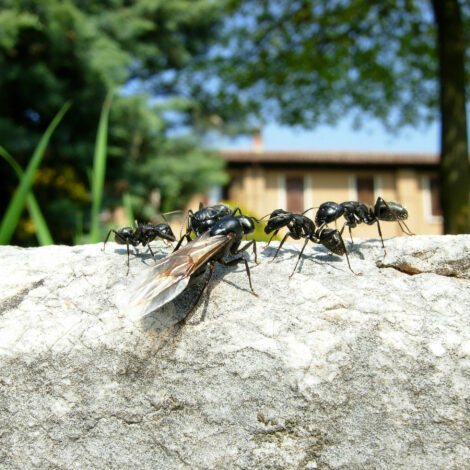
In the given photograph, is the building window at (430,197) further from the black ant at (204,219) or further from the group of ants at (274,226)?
the black ant at (204,219)

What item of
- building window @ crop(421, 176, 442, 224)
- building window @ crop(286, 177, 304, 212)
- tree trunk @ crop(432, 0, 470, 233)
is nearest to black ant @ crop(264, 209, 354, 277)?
tree trunk @ crop(432, 0, 470, 233)

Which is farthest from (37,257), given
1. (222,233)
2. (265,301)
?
(265,301)

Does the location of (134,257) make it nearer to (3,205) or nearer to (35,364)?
(35,364)

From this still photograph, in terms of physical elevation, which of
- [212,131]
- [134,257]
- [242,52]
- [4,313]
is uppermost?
[242,52]

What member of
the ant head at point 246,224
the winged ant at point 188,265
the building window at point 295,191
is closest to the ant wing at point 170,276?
the winged ant at point 188,265

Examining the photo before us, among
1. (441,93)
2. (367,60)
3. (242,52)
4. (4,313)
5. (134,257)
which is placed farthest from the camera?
(242,52)

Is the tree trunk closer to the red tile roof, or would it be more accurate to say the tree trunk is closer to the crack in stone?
the crack in stone

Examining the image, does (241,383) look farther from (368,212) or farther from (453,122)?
(453,122)
